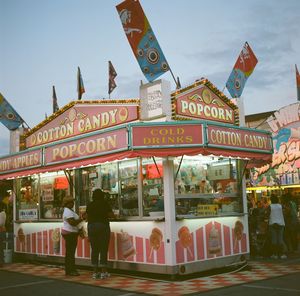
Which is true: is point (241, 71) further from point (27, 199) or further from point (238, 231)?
point (27, 199)

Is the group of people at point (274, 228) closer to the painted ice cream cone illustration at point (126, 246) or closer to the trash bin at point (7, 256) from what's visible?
the painted ice cream cone illustration at point (126, 246)

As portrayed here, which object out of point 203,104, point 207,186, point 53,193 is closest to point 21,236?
point 53,193

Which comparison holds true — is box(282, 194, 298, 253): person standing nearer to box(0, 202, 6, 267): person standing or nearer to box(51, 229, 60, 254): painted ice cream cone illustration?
box(51, 229, 60, 254): painted ice cream cone illustration

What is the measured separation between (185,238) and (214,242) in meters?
0.95

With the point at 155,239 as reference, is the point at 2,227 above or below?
above

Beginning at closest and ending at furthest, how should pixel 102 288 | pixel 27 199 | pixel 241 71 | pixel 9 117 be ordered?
pixel 102 288
pixel 241 71
pixel 27 199
pixel 9 117

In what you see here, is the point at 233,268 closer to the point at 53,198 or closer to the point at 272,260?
the point at 272,260

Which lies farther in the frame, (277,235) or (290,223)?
(290,223)

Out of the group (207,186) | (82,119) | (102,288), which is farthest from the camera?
(82,119)

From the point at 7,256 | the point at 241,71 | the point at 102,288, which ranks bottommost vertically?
the point at 102,288

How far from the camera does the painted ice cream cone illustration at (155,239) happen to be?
9.03m

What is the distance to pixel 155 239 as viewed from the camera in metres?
9.12

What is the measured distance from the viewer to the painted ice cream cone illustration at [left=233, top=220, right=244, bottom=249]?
10.3 metres

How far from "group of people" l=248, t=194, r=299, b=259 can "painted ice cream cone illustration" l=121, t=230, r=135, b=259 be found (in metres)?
4.21
